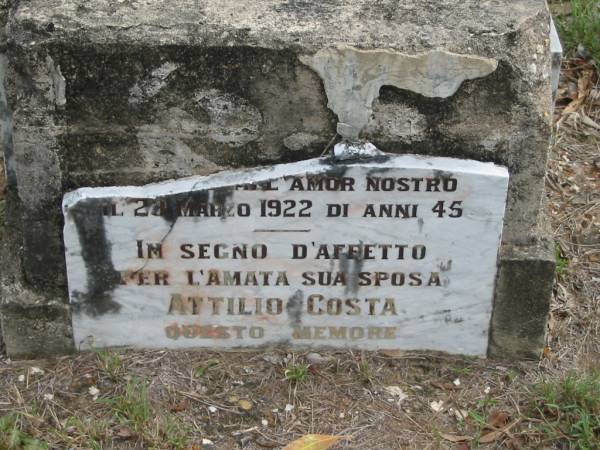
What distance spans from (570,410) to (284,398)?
3.02 feet

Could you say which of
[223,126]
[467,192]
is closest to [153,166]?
[223,126]

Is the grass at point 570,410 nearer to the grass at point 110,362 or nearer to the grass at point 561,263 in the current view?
the grass at point 561,263

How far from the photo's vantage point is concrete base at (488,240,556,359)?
3.20 meters

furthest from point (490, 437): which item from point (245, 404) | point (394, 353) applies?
→ point (245, 404)

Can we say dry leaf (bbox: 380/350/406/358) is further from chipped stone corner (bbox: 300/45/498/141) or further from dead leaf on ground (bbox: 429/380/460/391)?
chipped stone corner (bbox: 300/45/498/141)

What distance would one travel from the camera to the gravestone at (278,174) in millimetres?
2932

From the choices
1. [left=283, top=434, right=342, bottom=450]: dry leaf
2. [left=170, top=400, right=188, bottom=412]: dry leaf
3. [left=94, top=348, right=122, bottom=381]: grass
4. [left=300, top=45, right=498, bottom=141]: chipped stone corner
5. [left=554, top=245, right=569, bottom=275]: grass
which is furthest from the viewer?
[left=554, top=245, right=569, bottom=275]: grass

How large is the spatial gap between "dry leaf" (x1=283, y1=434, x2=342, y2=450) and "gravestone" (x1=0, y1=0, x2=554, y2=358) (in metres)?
0.40

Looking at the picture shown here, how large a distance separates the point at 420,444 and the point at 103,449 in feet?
3.24

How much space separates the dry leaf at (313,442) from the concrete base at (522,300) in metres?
0.69

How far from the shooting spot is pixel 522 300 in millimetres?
3264

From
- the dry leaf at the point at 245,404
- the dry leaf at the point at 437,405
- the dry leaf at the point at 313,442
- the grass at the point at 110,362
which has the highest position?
the grass at the point at 110,362

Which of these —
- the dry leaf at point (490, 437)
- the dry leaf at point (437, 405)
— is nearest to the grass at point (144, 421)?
the dry leaf at point (437, 405)

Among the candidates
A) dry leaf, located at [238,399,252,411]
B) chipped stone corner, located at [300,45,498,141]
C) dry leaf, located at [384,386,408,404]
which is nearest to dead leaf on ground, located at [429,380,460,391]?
dry leaf, located at [384,386,408,404]
